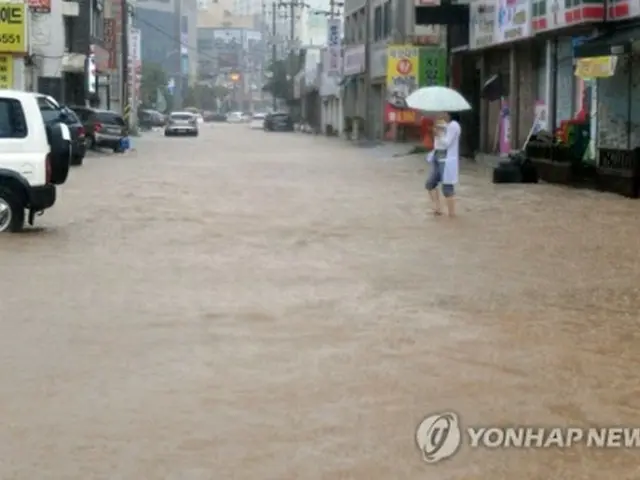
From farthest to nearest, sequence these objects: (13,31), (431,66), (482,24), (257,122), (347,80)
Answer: (257,122)
(347,80)
(431,66)
(13,31)
(482,24)

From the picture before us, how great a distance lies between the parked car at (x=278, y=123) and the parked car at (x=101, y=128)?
49.5 metres

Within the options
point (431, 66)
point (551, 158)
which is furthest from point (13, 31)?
point (551, 158)

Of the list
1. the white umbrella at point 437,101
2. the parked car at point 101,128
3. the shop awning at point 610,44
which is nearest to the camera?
the white umbrella at point 437,101

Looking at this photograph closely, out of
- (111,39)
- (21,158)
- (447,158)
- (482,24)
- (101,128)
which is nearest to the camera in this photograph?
(21,158)

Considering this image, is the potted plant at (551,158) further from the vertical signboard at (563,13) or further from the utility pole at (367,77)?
the utility pole at (367,77)

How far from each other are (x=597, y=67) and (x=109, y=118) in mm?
23018

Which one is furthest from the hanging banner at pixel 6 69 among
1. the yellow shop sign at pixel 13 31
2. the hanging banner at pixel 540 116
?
the hanging banner at pixel 540 116

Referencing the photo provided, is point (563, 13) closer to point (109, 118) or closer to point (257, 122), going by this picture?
point (109, 118)

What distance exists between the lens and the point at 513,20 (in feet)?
111

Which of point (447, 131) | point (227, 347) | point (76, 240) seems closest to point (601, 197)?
point (447, 131)

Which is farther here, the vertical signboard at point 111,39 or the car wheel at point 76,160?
the vertical signboard at point 111,39

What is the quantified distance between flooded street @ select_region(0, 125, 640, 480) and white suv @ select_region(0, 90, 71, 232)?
0.44 meters

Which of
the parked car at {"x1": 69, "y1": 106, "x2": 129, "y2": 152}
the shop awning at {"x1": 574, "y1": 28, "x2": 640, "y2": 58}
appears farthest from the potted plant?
the parked car at {"x1": 69, "y1": 106, "x2": 129, "y2": 152}

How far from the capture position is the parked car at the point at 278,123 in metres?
93.8
